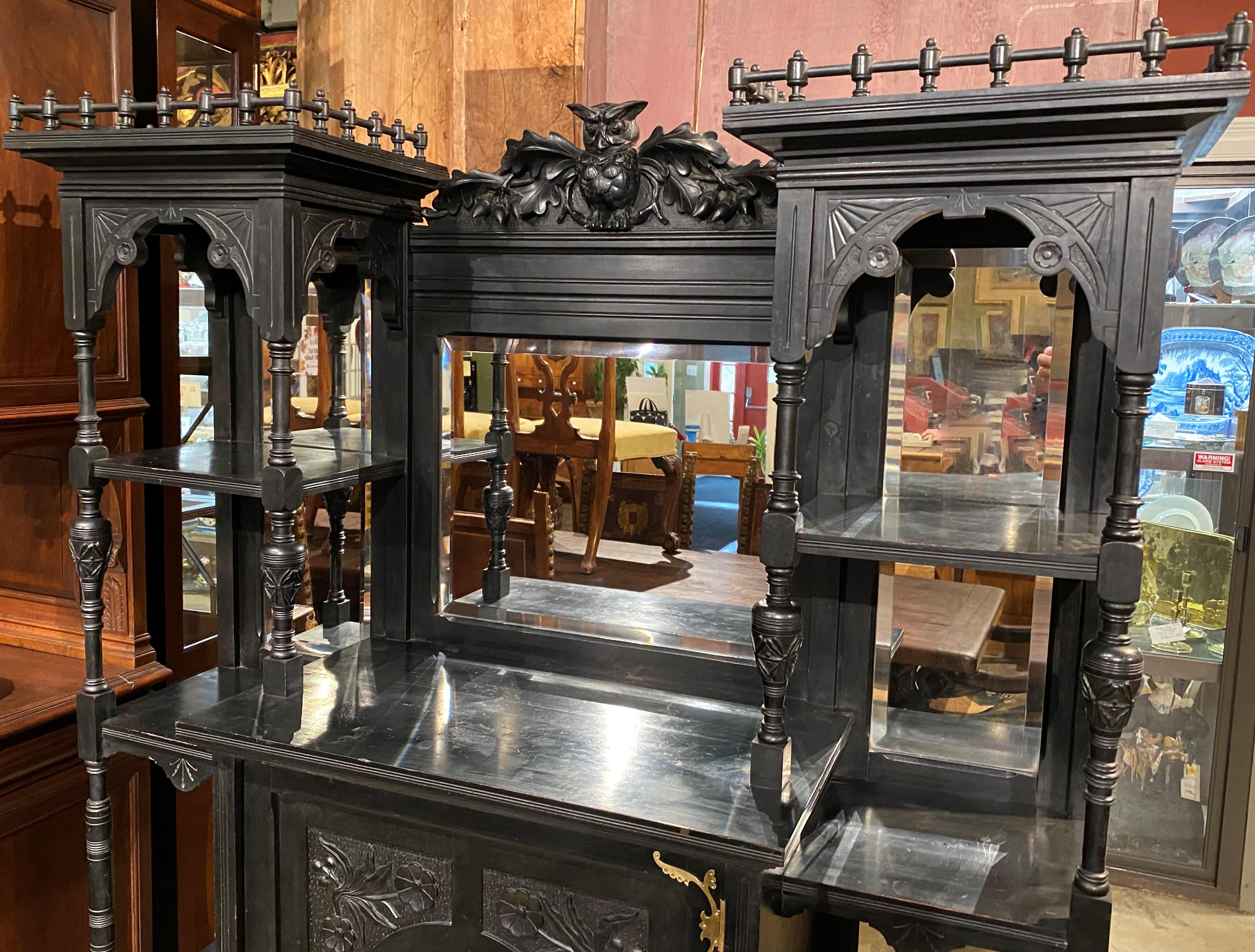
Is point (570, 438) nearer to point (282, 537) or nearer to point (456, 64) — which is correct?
point (282, 537)

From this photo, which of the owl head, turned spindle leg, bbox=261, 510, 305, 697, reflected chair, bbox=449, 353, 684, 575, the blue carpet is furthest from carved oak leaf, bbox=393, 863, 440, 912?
the owl head

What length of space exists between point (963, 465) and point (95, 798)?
190 cm

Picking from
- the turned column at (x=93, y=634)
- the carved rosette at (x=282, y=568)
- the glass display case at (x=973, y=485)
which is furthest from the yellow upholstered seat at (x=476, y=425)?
the glass display case at (x=973, y=485)

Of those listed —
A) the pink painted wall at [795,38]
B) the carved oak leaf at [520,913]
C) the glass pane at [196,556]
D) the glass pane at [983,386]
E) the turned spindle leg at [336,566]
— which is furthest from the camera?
the glass pane at [196,556]

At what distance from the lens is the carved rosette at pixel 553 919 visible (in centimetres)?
170

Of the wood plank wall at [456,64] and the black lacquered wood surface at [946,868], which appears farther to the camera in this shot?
the wood plank wall at [456,64]

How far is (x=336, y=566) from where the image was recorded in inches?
98.3

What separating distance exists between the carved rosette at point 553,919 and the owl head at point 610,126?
4.40ft

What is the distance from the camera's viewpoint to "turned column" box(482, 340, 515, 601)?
7.39 feet

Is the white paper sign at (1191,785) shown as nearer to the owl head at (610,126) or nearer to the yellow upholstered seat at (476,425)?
the yellow upholstered seat at (476,425)

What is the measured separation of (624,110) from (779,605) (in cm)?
99

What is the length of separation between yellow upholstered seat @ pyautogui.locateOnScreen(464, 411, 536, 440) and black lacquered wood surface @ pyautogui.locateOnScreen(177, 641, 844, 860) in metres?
0.50

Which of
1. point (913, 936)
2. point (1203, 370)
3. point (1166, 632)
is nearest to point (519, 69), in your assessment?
point (913, 936)

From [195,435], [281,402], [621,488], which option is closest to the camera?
[281,402]
